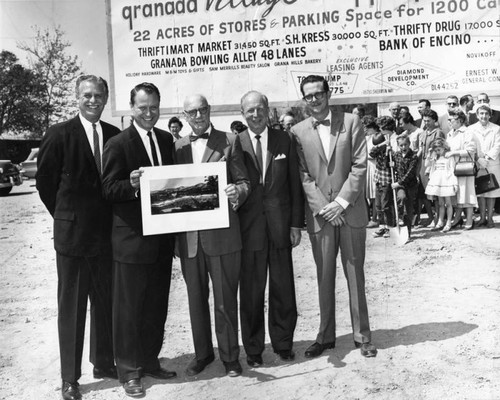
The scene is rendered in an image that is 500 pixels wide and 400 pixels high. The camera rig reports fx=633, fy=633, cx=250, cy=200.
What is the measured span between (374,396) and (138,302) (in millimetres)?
1628

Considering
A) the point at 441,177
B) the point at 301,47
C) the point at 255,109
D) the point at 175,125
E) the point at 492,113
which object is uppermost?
the point at 301,47

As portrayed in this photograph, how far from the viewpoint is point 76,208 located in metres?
4.08

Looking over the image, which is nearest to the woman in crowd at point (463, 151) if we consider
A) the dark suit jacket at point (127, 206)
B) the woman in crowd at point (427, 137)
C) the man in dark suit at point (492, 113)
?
the woman in crowd at point (427, 137)

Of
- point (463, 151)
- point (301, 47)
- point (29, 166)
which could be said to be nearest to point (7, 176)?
point (29, 166)

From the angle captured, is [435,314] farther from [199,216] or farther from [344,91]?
[344,91]

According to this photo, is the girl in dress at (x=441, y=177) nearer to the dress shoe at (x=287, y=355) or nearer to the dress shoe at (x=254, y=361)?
the dress shoe at (x=287, y=355)

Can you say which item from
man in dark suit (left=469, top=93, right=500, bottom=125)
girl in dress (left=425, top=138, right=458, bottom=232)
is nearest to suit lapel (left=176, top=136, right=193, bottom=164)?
girl in dress (left=425, top=138, right=458, bottom=232)

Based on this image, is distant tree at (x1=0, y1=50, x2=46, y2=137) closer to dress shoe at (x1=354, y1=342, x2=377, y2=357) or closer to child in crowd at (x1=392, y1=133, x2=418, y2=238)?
child in crowd at (x1=392, y1=133, x2=418, y2=238)

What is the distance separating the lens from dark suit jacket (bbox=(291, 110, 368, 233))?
4.65m

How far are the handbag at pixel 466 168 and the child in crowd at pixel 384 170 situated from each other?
102 centimetres

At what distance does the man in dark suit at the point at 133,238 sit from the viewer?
160 inches

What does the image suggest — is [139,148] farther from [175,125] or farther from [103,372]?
[175,125]

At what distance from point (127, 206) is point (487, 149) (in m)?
6.88

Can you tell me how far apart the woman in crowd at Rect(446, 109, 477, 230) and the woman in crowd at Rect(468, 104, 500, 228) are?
19cm
